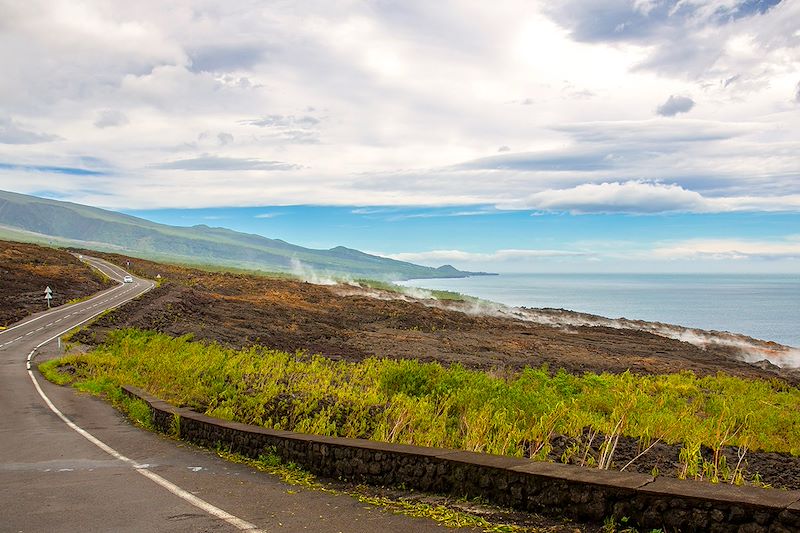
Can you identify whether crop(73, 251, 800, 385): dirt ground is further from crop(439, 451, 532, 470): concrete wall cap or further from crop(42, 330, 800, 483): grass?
crop(439, 451, 532, 470): concrete wall cap

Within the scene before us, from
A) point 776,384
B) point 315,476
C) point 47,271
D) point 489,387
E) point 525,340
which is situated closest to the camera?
point 315,476

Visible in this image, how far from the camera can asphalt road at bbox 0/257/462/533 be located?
782 cm

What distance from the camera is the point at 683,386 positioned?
92.2ft

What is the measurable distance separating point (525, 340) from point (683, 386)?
22.6 metres

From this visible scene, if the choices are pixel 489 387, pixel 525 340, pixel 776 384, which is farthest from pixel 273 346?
pixel 776 384

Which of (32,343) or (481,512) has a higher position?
(481,512)

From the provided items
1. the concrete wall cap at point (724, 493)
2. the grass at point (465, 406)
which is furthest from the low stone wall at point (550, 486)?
the grass at point (465, 406)

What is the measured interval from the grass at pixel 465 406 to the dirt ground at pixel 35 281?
34.1m

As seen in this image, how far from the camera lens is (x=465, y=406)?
57.7 ft

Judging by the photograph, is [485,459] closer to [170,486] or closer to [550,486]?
[550,486]

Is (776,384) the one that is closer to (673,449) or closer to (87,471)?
(673,449)

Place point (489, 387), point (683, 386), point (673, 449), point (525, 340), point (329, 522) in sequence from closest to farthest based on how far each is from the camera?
point (329, 522), point (673, 449), point (489, 387), point (683, 386), point (525, 340)

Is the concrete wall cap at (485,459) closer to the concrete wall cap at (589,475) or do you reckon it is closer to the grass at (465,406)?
the concrete wall cap at (589,475)

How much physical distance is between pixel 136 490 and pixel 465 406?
985cm
